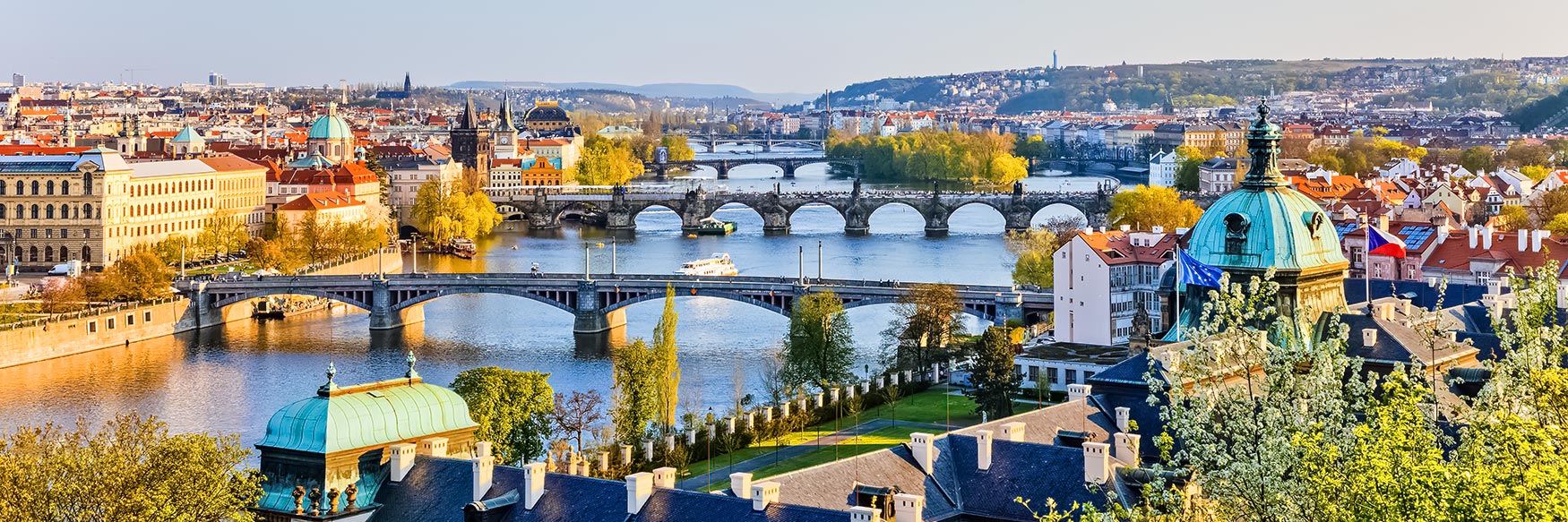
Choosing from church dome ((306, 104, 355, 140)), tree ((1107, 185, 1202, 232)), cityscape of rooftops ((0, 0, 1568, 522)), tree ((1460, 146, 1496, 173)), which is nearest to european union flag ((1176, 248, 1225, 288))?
cityscape of rooftops ((0, 0, 1568, 522))

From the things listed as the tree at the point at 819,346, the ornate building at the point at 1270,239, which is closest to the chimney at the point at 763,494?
the ornate building at the point at 1270,239

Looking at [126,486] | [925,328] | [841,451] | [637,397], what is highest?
[126,486]

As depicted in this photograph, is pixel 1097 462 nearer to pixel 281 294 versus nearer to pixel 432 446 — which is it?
pixel 432 446

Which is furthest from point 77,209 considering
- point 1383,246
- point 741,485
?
point 741,485

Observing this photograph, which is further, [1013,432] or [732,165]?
[732,165]

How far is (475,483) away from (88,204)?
58.8 m

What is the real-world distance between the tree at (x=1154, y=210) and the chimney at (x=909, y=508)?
53680mm

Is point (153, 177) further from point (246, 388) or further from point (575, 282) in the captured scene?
point (246, 388)

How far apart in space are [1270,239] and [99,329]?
37.9 metres

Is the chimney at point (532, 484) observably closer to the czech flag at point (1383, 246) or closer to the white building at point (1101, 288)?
the czech flag at point (1383, 246)

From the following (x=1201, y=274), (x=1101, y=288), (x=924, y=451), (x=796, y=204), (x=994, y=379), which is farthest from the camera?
(x=796, y=204)

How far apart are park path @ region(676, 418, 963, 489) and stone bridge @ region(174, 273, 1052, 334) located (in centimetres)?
1760

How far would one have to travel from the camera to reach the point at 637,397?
3919 cm

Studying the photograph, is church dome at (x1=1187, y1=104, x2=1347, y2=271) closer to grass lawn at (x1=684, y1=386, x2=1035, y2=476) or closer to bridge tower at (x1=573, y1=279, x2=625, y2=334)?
grass lawn at (x1=684, y1=386, x2=1035, y2=476)
